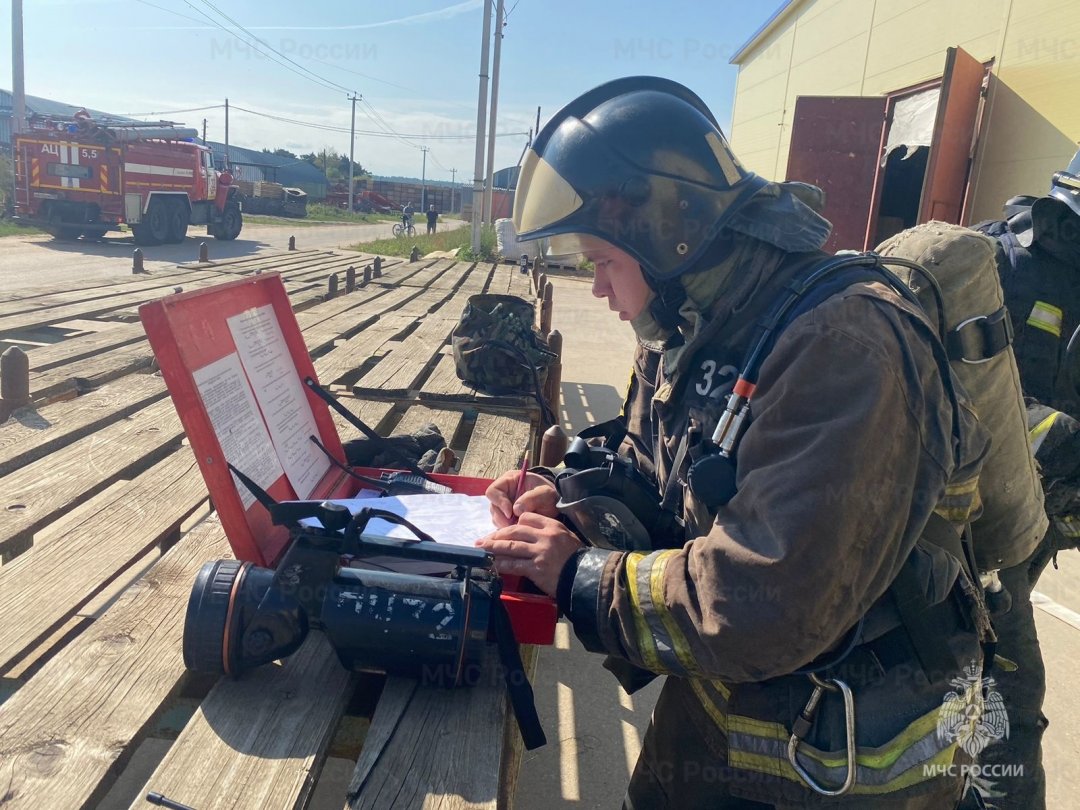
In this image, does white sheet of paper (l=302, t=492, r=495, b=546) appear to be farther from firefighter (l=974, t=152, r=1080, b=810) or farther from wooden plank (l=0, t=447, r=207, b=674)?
firefighter (l=974, t=152, r=1080, b=810)

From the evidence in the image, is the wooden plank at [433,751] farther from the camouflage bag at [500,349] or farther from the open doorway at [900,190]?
the open doorway at [900,190]

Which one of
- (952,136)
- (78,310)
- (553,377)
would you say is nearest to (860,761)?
(553,377)

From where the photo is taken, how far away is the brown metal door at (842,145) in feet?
31.6

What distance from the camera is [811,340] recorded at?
1165 mm

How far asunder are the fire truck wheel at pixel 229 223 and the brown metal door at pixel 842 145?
17421mm

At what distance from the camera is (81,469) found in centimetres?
244

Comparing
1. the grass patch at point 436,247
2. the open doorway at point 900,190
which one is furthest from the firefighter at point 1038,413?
the grass patch at point 436,247

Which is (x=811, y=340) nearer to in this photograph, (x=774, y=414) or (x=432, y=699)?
(x=774, y=414)

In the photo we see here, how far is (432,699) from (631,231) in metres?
0.96

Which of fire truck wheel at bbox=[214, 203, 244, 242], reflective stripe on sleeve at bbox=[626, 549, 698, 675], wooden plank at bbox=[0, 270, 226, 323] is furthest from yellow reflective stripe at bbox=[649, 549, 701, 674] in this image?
fire truck wheel at bbox=[214, 203, 244, 242]

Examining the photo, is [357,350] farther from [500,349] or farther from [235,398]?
[235,398]

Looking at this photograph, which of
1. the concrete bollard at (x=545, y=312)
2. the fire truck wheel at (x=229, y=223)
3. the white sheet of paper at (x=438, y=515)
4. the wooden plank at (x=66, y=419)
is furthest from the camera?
the fire truck wheel at (x=229, y=223)

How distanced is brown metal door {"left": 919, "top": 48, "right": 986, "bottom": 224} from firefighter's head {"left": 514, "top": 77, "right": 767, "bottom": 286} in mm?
8164

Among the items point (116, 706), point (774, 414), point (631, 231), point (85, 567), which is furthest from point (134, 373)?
point (774, 414)
